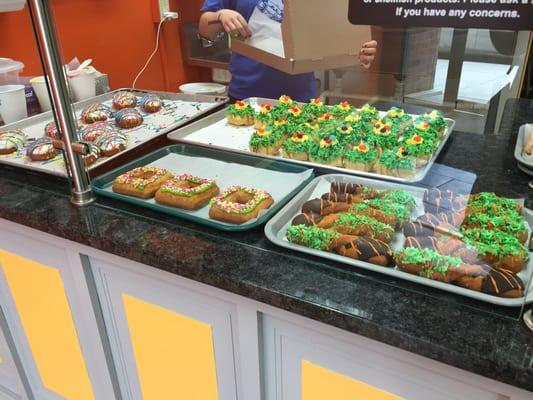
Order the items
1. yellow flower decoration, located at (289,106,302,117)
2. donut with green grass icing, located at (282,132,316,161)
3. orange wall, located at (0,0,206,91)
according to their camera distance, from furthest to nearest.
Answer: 1. orange wall, located at (0,0,206,91)
2. yellow flower decoration, located at (289,106,302,117)
3. donut with green grass icing, located at (282,132,316,161)

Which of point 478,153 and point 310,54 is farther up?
point 310,54

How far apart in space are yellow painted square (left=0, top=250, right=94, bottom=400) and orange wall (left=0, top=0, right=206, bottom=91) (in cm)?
128

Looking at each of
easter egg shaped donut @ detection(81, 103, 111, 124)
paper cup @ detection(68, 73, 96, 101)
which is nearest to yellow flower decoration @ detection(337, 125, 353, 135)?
easter egg shaped donut @ detection(81, 103, 111, 124)

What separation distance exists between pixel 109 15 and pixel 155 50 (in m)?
0.34

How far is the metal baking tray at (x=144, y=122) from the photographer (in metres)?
1.20

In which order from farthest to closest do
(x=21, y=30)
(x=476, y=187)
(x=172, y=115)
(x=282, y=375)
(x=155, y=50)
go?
(x=155, y=50)
(x=21, y=30)
(x=172, y=115)
(x=476, y=187)
(x=282, y=375)

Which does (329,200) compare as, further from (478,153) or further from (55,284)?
(55,284)

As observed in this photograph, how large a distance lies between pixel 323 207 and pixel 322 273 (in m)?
0.17

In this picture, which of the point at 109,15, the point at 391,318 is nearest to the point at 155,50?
the point at 109,15

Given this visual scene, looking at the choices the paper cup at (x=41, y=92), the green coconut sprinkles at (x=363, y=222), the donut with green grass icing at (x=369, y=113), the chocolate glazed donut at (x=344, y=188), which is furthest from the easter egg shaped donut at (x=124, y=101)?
the green coconut sprinkles at (x=363, y=222)

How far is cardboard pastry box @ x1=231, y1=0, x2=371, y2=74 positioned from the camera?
0.87 meters

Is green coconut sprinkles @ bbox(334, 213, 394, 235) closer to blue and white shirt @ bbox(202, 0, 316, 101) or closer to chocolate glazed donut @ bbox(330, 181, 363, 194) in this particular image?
chocolate glazed donut @ bbox(330, 181, 363, 194)

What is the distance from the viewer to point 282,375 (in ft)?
2.97

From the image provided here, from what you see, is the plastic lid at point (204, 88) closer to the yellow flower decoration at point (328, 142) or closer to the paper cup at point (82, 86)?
the paper cup at point (82, 86)
